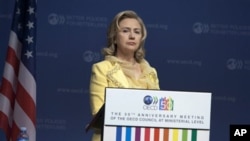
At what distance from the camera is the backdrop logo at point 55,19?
22.7ft

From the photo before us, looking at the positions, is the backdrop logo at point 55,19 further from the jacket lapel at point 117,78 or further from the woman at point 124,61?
the jacket lapel at point 117,78

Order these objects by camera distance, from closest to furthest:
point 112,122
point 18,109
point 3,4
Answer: point 112,122
point 18,109
point 3,4

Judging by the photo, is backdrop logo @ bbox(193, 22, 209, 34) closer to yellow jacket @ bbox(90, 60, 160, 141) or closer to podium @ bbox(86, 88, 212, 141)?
yellow jacket @ bbox(90, 60, 160, 141)

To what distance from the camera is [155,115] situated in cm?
258

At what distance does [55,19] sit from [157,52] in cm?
127

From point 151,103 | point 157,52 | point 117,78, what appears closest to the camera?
point 151,103

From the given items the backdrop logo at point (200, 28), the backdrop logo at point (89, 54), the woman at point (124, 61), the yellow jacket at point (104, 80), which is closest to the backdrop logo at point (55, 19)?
the backdrop logo at point (89, 54)

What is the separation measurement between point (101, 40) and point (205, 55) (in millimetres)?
1270

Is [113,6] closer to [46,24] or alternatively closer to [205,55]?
[46,24]

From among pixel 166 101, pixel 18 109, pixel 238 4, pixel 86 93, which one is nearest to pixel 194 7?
pixel 238 4

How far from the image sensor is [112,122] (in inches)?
100.0

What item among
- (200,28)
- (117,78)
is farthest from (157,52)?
(117,78)

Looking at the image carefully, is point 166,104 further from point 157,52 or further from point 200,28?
point 200,28

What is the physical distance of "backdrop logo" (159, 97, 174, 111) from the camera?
8.44ft
